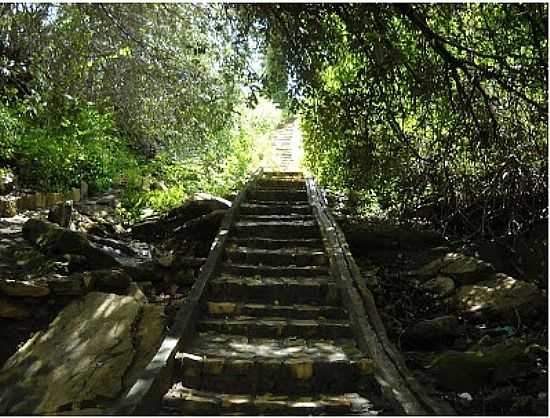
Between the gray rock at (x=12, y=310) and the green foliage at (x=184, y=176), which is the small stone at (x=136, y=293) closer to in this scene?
the gray rock at (x=12, y=310)

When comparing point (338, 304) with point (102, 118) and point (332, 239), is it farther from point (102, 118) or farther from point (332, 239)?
point (102, 118)

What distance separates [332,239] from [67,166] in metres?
6.22

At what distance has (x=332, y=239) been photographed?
7.31 m

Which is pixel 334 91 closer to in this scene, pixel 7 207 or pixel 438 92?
pixel 438 92

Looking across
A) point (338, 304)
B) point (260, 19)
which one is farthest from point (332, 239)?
point (260, 19)

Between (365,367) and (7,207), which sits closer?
(365,367)

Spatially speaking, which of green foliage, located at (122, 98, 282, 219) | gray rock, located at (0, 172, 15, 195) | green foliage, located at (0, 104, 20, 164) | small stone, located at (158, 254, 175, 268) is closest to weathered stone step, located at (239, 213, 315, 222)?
small stone, located at (158, 254, 175, 268)

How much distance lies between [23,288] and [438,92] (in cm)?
508

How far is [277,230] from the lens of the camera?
26.2 feet

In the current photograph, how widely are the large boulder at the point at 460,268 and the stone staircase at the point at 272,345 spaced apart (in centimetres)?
153

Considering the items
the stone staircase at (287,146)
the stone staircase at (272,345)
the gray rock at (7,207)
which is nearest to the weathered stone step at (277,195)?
the stone staircase at (272,345)

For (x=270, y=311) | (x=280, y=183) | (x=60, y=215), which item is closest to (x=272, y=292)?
(x=270, y=311)

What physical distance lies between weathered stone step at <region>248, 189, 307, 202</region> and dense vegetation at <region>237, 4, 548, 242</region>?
242cm

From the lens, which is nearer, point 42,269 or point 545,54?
point 545,54
